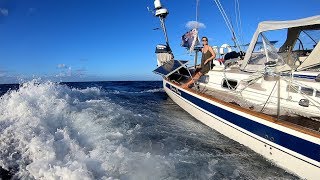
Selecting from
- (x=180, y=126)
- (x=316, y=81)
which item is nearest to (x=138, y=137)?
(x=180, y=126)

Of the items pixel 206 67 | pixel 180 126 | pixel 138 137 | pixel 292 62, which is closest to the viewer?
pixel 138 137

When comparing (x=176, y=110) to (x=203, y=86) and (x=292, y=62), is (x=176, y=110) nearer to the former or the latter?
(x=203, y=86)

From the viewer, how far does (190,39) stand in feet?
47.2

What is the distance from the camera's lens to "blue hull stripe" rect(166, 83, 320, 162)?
574 centimetres

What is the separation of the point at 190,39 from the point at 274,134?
28.4ft

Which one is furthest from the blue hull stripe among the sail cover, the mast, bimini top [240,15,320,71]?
the mast

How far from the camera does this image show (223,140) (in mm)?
8586

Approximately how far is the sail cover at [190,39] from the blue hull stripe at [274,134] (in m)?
5.08

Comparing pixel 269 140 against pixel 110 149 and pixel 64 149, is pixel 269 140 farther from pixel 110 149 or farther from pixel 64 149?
pixel 64 149

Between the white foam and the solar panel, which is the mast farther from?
the white foam

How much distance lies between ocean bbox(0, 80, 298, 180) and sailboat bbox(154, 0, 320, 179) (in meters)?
0.40

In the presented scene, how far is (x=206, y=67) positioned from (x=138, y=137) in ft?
17.4

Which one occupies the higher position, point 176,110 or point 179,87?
point 179,87

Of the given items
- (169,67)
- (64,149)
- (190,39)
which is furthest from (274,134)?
(169,67)
